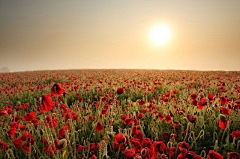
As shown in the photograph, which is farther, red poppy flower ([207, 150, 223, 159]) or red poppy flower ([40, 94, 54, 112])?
red poppy flower ([40, 94, 54, 112])

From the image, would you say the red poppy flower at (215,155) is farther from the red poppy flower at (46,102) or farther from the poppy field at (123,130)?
the red poppy flower at (46,102)

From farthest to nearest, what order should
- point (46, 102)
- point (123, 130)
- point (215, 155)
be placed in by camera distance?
point (123, 130), point (46, 102), point (215, 155)

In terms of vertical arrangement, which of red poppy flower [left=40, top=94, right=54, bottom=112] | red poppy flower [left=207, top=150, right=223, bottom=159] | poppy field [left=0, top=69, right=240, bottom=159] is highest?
red poppy flower [left=40, top=94, right=54, bottom=112]

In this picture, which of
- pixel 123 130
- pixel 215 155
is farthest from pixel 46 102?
pixel 123 130

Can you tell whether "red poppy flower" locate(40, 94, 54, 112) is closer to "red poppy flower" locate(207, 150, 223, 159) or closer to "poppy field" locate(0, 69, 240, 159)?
"poppy field" locate(0, 69, 240, 159)

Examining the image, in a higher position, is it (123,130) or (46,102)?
(46,102)

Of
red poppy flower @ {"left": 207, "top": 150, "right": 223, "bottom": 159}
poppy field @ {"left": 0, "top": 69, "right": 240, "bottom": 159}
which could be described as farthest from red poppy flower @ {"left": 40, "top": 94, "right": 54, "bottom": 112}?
red poppy flower @ {"left": 207, "top": 150, "right": 223, "bottom": 159}

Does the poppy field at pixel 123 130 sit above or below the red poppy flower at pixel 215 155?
below

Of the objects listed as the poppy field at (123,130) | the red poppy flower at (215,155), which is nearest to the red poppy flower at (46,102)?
the poppy field at (123,130)

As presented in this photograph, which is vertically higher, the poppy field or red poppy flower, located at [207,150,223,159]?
red poppy flower, located at [207,150,223,159]

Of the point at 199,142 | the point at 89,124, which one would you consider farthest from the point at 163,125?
the point at 89,124

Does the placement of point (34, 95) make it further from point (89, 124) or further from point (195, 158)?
point (195, 158)

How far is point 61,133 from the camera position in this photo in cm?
192

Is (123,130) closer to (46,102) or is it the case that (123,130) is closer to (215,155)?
(46,102)
